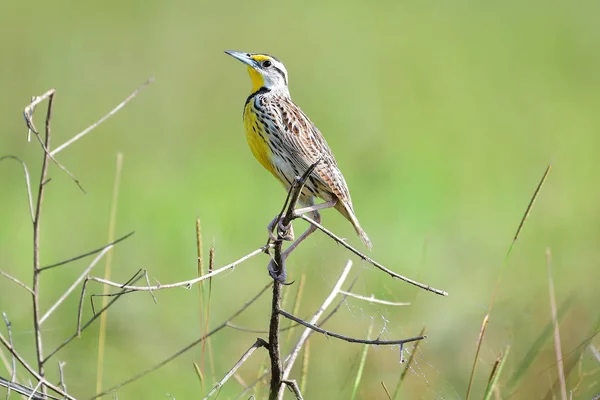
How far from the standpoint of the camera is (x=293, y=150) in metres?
2.92

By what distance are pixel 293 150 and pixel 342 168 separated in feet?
10.8

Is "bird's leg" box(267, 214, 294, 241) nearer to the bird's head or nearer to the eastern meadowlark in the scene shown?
the eastern meadowlark

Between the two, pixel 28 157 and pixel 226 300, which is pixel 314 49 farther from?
pixel 226 300

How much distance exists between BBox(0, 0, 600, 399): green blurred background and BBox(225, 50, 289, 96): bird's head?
17.5 inches

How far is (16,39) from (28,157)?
1.96 m

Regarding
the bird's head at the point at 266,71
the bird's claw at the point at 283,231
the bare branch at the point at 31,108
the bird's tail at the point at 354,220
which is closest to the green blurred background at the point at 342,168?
the bird's tail at the point at 354,220

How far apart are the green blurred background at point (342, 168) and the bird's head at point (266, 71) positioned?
444mm

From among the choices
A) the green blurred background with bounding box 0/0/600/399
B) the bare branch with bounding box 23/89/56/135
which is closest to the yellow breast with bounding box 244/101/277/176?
the green blurred background with bounding box 0/0/600/399

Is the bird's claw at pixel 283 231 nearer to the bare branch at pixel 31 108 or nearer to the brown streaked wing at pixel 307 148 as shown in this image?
the brown streaked wing at pixel 307 148

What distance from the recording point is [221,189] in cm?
603

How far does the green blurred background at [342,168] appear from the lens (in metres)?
4.12

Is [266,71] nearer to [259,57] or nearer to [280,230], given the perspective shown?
[259,57]

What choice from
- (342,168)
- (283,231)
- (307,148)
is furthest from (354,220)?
(342,168)

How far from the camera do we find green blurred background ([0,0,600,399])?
4.12 meters
